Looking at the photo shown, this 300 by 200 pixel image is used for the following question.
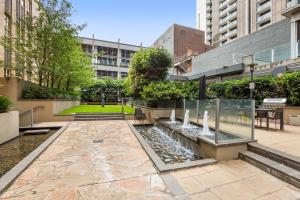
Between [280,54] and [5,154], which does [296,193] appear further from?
[280,54]

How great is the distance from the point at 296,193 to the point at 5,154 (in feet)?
23.7

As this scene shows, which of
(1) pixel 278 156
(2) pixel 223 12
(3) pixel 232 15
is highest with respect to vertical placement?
(2) pixel 223 12

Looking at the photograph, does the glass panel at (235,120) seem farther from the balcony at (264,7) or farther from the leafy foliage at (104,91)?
the balcony at (264,7)

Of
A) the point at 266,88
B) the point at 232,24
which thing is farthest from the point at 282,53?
the point at 232,24

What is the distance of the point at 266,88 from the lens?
10.7 meters

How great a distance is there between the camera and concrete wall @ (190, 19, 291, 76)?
55.9ft

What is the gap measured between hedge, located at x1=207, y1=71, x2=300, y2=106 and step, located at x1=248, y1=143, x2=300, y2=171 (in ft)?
19.1

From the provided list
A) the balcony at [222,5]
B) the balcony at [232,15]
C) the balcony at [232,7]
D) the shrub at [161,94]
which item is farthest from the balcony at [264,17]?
the shrub at [161,94]

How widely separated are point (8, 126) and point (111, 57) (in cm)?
4458

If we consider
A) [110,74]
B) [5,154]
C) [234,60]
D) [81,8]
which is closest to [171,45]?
[110,74]

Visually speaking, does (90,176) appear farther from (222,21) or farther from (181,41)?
(222,21)

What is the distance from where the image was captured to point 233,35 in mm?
42969

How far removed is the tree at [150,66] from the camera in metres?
14.5

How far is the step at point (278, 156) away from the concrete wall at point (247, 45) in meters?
16.3
